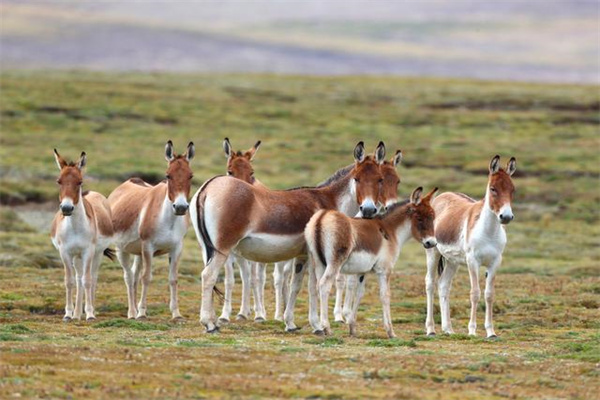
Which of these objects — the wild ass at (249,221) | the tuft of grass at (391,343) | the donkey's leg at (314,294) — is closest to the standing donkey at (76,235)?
the wild ass at (249,221)

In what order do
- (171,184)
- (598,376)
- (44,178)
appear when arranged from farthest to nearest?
(44,178) < (171,184) < (598,376)

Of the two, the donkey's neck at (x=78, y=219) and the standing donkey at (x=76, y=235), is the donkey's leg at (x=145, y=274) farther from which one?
the donkey's neck at (x=78, y=219)

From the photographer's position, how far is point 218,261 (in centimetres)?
1922

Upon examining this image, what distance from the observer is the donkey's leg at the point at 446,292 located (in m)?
21.6

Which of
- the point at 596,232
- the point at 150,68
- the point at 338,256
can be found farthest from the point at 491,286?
the point at 150,68

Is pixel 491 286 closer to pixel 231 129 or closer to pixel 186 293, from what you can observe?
pixel 186 293

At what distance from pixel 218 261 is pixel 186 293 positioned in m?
8.89

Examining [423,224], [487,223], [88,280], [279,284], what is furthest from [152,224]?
[487,223]

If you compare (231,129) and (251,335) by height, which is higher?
Result: (231,129)

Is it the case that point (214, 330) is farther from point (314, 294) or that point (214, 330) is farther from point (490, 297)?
point (490, 297)

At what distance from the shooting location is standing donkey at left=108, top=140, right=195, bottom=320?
2089 centimetres

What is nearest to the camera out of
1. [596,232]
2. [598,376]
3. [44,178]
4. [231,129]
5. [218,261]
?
[598,376]

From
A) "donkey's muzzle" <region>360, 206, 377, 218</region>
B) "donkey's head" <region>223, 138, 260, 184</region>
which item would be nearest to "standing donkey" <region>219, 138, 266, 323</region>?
"donkey's head" <region>223, 138, 260, 184</region>

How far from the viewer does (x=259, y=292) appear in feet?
76.1
